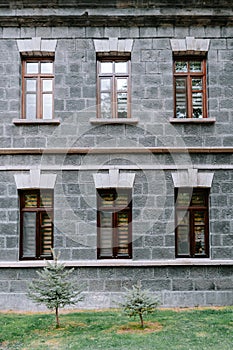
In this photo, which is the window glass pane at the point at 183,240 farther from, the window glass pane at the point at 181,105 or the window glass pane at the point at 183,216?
the window glass pane at the point at 181,105

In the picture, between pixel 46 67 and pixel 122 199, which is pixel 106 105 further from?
pixel 122 199

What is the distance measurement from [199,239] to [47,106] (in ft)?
18.3

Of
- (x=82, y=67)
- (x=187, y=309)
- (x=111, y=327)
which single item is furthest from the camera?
(x=82, y=67)

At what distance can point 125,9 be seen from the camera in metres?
13.5

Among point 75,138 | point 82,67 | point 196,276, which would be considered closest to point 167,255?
point 196,276

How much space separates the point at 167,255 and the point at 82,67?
5.61 meters

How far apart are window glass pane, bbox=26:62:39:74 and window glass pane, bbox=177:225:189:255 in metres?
5.91

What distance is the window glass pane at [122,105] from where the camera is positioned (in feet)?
44.8

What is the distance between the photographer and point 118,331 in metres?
10.3

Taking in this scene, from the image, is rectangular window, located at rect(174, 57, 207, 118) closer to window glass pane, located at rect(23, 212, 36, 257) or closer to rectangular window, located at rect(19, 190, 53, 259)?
rectangular window, located at rect(19, 190, 53, 259)

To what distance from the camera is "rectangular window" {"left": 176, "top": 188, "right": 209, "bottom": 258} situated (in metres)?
13.3

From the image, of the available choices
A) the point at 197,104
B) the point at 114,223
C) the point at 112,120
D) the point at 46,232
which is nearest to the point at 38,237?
the point at 46,232

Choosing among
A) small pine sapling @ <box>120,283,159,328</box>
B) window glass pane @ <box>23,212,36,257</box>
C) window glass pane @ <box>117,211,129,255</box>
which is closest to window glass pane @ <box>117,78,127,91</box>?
window glass pane @ <box>117,211,129,255</box>

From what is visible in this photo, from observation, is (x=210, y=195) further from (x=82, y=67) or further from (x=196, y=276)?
(x=82, y=67)
